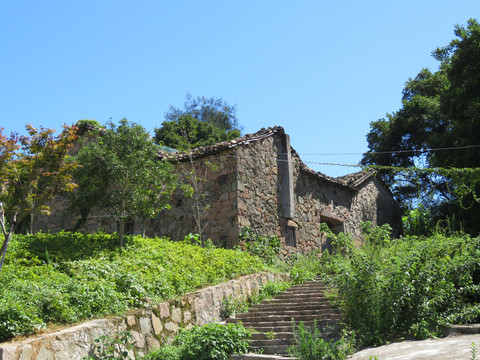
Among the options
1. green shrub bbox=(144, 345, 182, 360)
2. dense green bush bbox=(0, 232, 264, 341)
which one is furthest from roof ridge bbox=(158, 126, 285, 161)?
green shrub bbox=(144, 345, 182, 360)

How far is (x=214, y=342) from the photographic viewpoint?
737 centimetres

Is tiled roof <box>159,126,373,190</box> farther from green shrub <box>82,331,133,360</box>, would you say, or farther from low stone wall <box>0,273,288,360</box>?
green shrub <box>82,331,133,360</box>

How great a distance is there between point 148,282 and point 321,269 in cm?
530

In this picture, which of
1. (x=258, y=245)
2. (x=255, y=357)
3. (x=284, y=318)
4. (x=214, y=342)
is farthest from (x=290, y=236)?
(x=214, y=342)

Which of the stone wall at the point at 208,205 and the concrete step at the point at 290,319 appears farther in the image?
the stone wall at the point at 208,205

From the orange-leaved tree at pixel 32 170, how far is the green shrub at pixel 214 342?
126 inches

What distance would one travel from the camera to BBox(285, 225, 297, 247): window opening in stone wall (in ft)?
49.2

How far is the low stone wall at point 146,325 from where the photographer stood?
6.14 m

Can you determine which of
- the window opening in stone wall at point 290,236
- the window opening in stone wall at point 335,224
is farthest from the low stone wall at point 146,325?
the window opening in stone wall at point 335,224

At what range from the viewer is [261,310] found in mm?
9867

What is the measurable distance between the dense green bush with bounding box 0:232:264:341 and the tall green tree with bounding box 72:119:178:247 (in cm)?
71

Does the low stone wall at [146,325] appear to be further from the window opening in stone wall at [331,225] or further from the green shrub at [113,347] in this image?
the window opening in stone wall at [331,225]

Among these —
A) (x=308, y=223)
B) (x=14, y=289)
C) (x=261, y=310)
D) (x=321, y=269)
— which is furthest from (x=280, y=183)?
(x=14, y=289)

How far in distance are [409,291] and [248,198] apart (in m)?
→ 6.59
